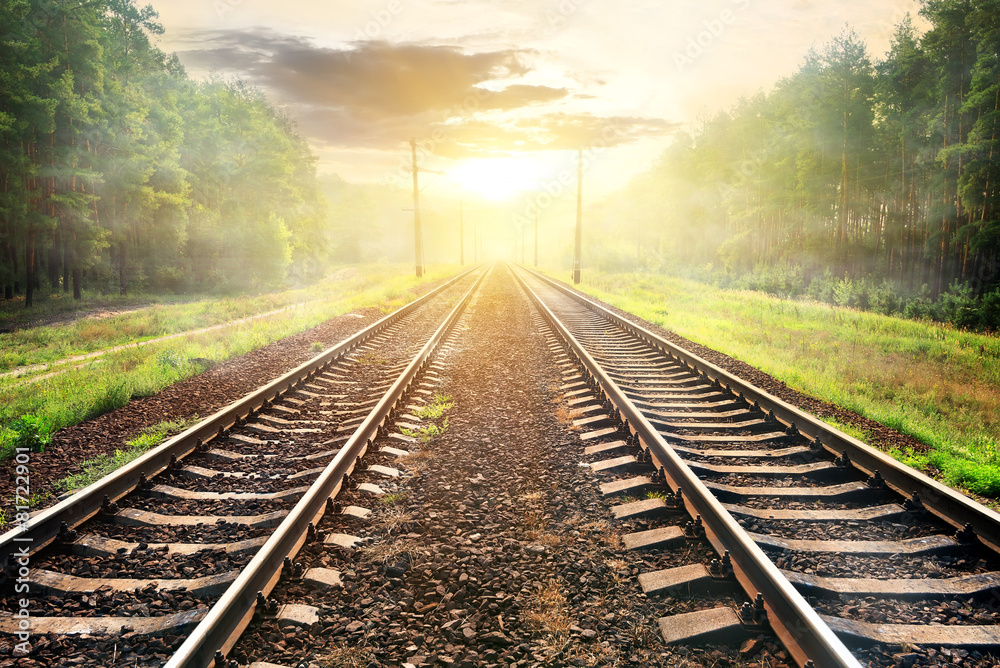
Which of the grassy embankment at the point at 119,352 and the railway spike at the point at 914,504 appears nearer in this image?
the railway spike at the point at 914,504

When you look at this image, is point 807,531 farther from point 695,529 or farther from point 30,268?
point 30,268

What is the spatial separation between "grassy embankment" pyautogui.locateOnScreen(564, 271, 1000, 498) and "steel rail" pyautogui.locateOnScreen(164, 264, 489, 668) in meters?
5.58

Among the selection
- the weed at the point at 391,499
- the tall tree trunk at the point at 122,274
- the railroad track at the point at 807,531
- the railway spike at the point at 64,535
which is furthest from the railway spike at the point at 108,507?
the tall tree trunk at the point at 122,274

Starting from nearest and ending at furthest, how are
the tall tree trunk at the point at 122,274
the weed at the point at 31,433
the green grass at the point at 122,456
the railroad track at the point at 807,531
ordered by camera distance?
1. the railroad track at the point at 807,531
2. the green grass at the point at 122,456
3. the weed at the point at 31,433
4. the tall tree trunk at the point at 122,274

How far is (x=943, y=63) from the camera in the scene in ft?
84.6

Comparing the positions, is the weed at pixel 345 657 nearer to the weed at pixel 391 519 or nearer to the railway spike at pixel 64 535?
the weed at pixel 391 519

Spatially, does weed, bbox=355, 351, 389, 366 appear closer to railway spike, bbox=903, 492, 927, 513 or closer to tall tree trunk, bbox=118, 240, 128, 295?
railway spike, bbox=903, 492, 927, 513

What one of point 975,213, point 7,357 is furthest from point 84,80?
point 975,213

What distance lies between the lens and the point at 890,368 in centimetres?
939

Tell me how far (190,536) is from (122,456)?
228 centimetres

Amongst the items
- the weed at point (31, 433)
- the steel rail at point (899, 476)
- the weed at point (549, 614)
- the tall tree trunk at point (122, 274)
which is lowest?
the weed at point (549, 614)

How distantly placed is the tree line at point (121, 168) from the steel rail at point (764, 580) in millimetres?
28824

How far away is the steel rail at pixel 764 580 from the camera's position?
87.0 inches

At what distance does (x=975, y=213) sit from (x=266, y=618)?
3245cm
